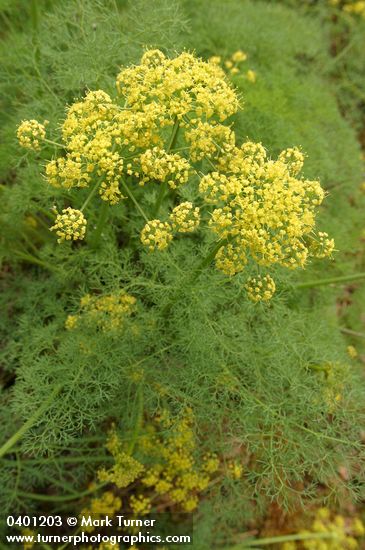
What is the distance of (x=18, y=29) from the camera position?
5070mm

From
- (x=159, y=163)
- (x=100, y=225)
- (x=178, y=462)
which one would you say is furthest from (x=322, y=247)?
(x=178, y=462)

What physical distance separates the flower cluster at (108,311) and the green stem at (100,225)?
39 centimetres

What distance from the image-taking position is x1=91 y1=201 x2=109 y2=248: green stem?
2932 mm

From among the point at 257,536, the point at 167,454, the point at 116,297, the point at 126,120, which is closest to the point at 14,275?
the point at 116,297

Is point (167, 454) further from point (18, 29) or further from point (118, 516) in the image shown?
point (18, 29)

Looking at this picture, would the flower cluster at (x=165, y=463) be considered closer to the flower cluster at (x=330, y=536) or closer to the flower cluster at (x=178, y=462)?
the flower cluster at (x=178, y=462)

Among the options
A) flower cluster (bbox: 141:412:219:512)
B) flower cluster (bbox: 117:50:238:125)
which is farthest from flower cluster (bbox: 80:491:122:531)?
flower cluster (bbox: 117:50:238:125)

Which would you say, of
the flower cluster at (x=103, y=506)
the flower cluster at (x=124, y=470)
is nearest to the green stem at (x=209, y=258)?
the flower cluster at (x=124, y=470)

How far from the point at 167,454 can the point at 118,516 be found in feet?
2.64

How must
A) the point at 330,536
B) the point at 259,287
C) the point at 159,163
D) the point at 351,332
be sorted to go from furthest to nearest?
the point at 351,332
the point at 330,536
the point at 259,287
the point at 159,163

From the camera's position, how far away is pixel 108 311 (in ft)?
10.5

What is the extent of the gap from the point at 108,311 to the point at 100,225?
1.90 feet

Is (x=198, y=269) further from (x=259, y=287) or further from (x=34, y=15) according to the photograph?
(x=34, y=15)

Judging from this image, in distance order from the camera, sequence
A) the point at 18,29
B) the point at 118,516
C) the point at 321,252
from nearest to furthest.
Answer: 1. the point at 321,252
2. the point at 118,516
3. the point at 18,29
